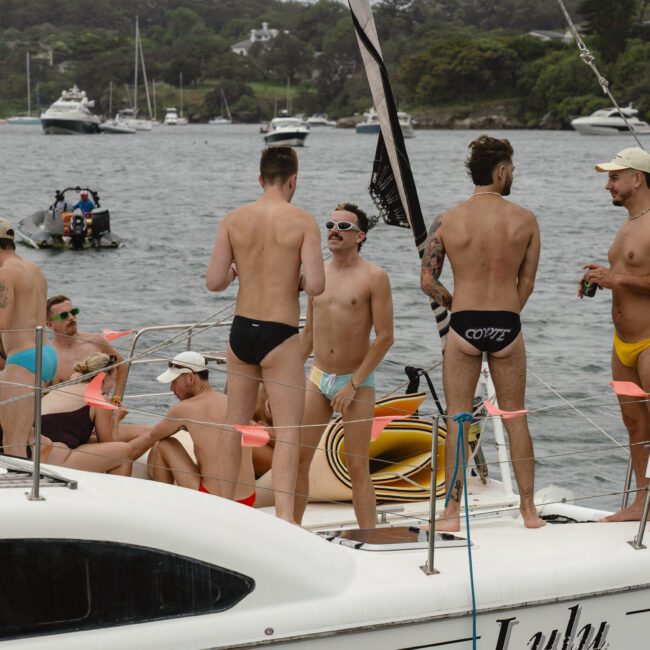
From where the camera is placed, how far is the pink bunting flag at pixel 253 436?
5.84 m

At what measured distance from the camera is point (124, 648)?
435 centimetres

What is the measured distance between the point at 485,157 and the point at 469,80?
14132 cm

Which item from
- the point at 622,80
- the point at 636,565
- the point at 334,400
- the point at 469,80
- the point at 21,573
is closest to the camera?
the point at 21,573

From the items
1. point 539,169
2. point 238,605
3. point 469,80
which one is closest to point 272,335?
point 238,605

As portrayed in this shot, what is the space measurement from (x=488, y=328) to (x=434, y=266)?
0.39 m

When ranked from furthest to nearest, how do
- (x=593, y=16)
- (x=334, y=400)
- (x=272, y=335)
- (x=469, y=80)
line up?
(x=469, y=80) → (x=593, y=16) → (x=334, y=400) → (x=272, y=335)

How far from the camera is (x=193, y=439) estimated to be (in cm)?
663

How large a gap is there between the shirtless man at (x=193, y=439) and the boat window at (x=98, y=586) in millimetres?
1711

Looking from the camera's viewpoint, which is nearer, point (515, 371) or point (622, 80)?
point (515, 371)

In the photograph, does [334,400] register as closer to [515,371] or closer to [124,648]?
[515,371]

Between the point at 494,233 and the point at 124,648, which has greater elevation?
the point at 494,233

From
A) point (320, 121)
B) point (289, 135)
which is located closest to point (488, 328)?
point (289, 135)

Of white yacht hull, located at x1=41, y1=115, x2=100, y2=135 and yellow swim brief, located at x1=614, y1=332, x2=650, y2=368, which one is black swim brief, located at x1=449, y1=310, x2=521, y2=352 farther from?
white yacht hull, located at x1=41, y1=115, x2=100, y2=135

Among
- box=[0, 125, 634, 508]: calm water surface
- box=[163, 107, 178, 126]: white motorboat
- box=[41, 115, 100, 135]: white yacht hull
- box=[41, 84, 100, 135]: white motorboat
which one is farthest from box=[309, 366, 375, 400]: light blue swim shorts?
box=[163, 107, 178, 126]: white motorboat
